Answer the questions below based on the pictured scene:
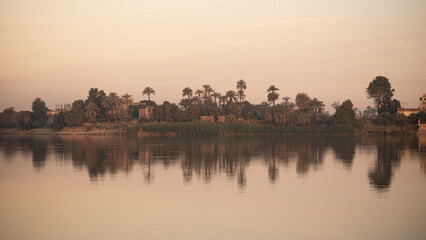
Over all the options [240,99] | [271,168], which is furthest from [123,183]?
[240,99]

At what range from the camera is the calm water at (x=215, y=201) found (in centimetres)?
1614

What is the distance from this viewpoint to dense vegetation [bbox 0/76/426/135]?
347 ft

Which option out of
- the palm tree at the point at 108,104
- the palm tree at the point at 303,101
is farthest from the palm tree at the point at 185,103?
the palm tree at the point at 303,101

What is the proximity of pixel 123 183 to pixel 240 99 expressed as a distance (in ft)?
377

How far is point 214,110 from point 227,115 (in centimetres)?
431

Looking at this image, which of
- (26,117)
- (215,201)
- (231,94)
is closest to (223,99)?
(231,94)

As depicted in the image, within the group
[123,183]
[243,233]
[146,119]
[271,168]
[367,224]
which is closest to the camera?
[243,233]

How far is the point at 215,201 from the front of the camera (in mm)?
21109

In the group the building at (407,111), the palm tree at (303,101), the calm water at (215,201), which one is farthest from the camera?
the palm tree at (303,101)

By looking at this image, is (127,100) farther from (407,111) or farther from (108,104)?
(407,111)

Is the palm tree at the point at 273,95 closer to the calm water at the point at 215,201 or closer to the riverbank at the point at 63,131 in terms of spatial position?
the riverbank at the point at 63,131

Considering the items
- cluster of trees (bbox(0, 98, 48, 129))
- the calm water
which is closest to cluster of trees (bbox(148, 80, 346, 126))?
cluster of trees (bbox(0, 98, 48, 129))

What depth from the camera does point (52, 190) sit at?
24969 millimetres

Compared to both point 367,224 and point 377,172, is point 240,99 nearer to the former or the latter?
point 377,172
